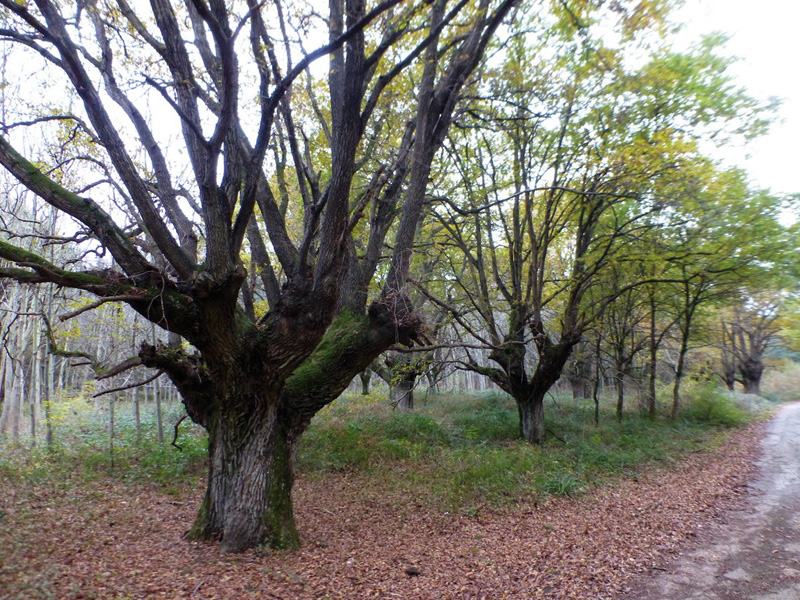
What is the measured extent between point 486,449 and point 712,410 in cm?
1001

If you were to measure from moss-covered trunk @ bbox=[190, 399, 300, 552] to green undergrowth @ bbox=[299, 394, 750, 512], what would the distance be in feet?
10.2

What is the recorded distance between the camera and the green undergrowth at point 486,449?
26.6 ft

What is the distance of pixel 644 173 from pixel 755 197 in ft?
13.1

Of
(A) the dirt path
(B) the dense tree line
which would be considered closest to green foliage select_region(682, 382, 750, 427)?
(B) the dense tree line

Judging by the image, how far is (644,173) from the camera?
338 inches

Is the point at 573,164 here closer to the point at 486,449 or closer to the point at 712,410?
the point at 486,449

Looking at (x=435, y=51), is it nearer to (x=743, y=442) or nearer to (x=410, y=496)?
(x=410, y=496)

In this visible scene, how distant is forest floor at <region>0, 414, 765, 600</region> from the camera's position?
445 cm

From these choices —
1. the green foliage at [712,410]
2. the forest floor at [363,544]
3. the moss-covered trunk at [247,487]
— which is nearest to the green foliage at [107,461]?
the forest floor at [363,544]

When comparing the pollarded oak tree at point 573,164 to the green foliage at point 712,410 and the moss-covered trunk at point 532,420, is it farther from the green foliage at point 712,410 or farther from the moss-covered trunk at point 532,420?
the green foliage at point 712,410

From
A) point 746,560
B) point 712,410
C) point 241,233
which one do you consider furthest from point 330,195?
point 712,410

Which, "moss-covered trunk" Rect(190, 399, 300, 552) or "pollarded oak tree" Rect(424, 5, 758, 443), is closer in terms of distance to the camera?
"moss-covered trunk" Rect(190, 399, 300, 552)

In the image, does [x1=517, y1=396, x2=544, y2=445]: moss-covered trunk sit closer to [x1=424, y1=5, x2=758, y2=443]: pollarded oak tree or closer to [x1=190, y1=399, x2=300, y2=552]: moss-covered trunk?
[x1=424, y1=5, x2=758, y2=443]: pollarded oak tree

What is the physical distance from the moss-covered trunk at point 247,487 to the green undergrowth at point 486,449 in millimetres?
3103
